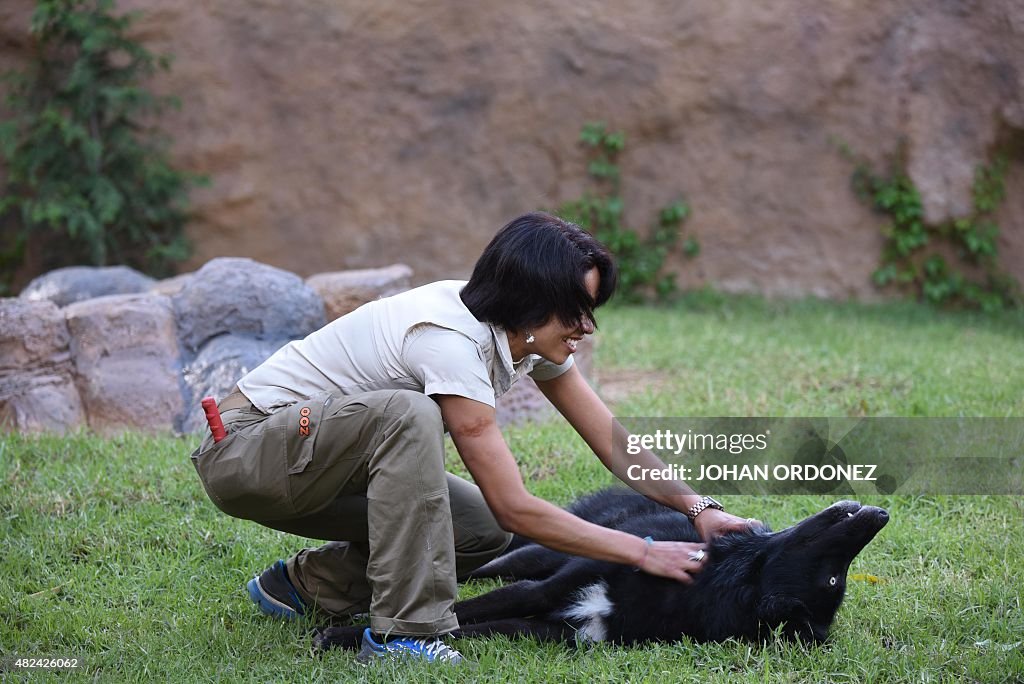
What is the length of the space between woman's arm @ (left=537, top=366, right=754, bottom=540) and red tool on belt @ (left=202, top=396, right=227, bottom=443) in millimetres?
988

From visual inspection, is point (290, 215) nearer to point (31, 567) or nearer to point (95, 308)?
point (95, 308)

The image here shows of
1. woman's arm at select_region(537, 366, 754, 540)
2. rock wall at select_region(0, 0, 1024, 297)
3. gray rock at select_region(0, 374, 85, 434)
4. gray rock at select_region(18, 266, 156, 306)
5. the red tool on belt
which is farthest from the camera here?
rock wall at select_region(0, 0, 1024, 297)

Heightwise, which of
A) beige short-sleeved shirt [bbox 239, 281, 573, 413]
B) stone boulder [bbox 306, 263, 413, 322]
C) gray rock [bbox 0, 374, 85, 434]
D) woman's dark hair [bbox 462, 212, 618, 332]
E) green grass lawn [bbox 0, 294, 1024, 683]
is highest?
woman's dark hair [bbox 462, 212, 618, 332]

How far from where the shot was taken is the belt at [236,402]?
3045mm

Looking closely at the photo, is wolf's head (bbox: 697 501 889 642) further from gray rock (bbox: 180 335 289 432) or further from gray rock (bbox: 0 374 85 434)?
gray rock (bbox: 0 374 85 434)

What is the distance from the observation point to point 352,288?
5.72m

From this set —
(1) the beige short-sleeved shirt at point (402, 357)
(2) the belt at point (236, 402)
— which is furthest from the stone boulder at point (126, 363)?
(1) the beige short-sleeved shirt at point (402, 357)

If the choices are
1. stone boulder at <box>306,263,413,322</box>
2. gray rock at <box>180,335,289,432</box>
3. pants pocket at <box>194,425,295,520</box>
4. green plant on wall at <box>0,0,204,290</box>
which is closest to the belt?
pants pocket at <box>194,425,295,520</box>

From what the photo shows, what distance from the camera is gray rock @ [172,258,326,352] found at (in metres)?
5.36

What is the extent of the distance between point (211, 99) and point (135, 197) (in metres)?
1.12

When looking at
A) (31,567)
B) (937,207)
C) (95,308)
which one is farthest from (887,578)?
(937,207)

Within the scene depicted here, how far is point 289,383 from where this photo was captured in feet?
10.0

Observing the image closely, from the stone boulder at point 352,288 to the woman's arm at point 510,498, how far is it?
296 cm

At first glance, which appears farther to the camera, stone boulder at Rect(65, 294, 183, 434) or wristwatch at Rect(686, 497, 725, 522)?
stone boulder at Rect(65, 294, 183, 434)
